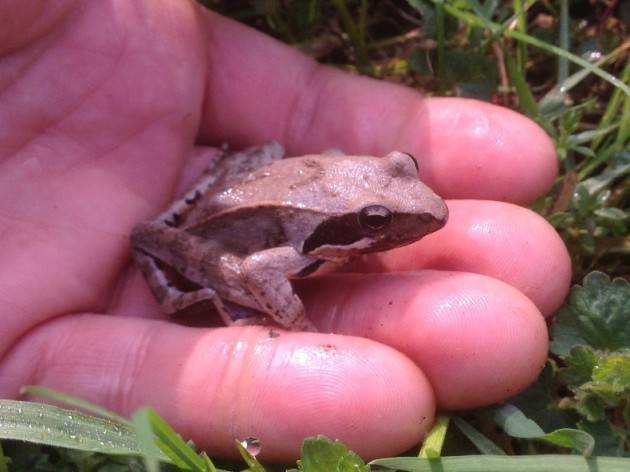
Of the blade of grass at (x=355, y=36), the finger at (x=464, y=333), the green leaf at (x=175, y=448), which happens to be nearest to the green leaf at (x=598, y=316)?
the finger at (x=464, y=333)

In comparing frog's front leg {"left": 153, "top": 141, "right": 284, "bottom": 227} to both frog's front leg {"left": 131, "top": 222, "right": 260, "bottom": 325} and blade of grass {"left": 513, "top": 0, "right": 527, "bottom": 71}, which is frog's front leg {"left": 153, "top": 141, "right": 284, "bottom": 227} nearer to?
frog's front leg {"left": 131, "top": 222, "right": 260, "bottom": 325}

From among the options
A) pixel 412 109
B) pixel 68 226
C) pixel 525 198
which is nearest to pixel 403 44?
pixel 412 109

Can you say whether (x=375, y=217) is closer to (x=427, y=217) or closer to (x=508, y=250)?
(x=427, y=217)

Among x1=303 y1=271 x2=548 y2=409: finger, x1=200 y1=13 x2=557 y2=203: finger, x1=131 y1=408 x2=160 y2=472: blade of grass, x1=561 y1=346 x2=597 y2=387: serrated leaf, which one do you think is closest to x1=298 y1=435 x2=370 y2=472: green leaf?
x1=303 y1=271 x2=548 y2=409: finger

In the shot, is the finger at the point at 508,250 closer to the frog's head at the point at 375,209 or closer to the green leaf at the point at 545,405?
the frog's head at the point at 375,209

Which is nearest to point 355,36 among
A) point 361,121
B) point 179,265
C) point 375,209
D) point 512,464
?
point 361,121
